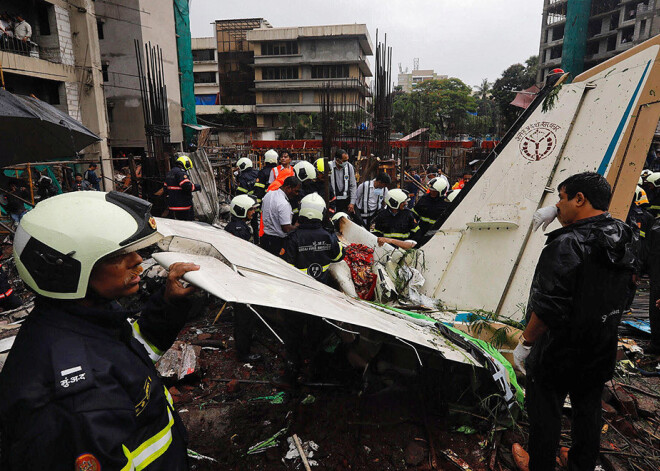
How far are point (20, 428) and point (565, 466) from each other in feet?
9.67

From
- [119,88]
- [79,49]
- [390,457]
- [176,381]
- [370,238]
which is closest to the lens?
[390,457]

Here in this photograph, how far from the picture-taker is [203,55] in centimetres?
4716

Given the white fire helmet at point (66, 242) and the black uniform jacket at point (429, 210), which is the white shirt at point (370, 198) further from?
the white fire helmet at point (66, 242)

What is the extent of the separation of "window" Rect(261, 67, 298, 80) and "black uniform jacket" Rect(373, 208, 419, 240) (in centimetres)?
4054

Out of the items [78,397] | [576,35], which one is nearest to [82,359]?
[78,397]

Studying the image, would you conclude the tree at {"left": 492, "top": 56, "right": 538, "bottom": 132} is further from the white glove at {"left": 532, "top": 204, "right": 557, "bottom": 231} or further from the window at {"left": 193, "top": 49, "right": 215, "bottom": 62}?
the white glove at {"left": 532, "top": 204, "right": 557, "bottom": 231}

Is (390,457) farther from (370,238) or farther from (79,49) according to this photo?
(79,49)

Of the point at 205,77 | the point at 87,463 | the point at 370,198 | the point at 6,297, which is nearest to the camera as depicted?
the point at 87,463

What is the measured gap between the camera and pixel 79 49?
1462 cm

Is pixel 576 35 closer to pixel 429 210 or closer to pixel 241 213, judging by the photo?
pixel 429 210

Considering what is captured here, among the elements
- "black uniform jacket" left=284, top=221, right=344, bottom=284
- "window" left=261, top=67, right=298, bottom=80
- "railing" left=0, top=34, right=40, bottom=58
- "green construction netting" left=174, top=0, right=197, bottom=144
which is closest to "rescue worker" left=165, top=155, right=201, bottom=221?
"black uniform jacket" left=284, top=221, right=344, bottom=284

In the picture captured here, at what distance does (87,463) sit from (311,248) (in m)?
3.10

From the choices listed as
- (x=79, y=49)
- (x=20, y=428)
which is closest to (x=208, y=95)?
(x=79, y=49)

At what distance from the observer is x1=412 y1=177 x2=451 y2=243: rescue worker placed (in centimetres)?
612
